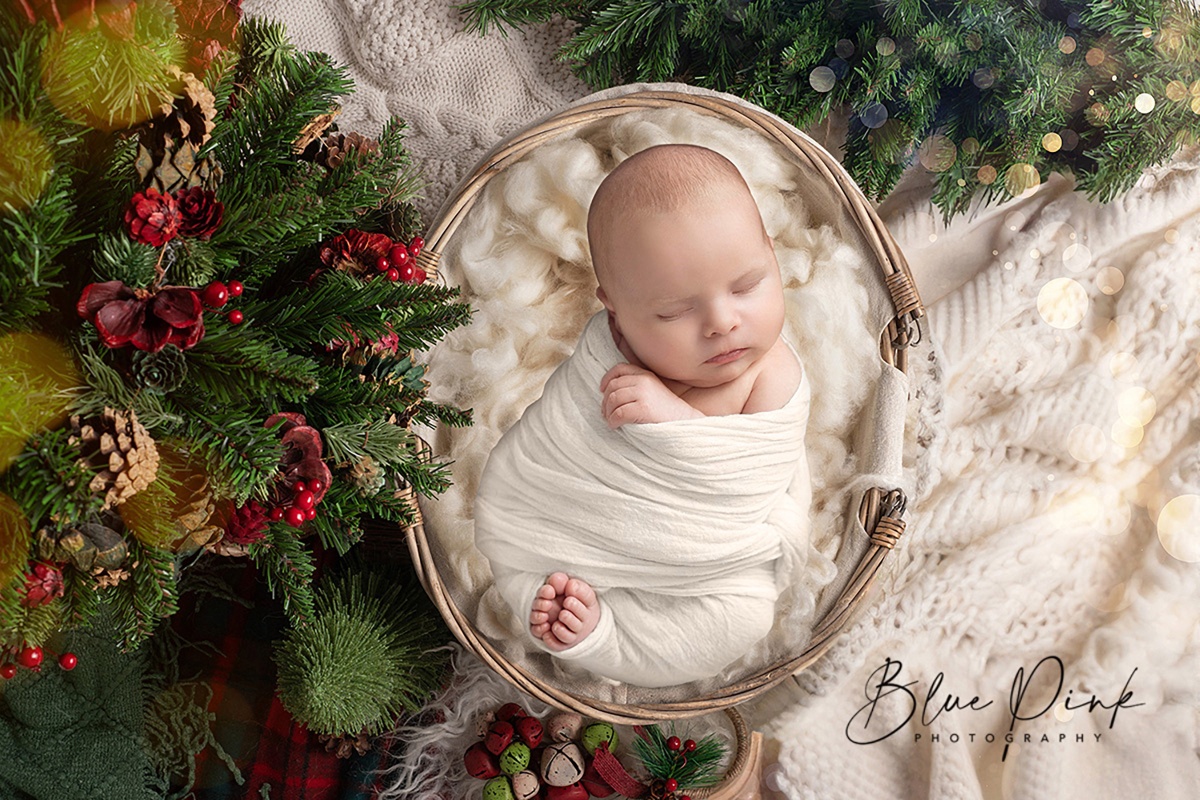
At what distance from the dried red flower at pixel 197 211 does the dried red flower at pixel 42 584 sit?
11.5 inches

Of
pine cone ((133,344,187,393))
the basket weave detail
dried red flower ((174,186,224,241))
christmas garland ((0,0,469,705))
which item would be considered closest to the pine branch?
christmas garland ((0,0,469,705))

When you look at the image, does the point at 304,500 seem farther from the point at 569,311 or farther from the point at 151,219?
the point at 569,311

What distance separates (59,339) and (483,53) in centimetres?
81

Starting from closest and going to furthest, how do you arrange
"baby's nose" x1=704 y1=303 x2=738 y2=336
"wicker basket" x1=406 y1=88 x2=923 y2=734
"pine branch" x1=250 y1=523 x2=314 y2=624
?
"pine branch" x1=250 y1=523 x2=314 y2=624 < "baby's nose" x1=704 y1=303 x2=738 y2=336 < "wicker basket" x1=406 y1=88 x2=923 y2=734

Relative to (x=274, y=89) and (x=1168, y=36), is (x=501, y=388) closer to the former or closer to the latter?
(x=274, y=89)

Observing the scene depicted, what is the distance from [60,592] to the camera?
2.28 feet

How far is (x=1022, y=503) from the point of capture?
4.50 ft

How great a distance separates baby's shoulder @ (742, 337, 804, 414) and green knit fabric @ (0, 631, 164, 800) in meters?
0.95

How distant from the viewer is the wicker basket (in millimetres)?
1095

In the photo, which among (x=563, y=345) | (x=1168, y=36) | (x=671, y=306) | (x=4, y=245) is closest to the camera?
(x=4, y=245)

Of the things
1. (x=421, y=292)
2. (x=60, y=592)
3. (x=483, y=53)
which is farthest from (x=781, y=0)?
(x=60, y=592)

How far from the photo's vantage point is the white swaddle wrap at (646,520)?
988mm

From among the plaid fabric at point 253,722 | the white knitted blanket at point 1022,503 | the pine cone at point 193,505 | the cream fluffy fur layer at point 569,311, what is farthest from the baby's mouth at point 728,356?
the plaid fabric at point 253,722

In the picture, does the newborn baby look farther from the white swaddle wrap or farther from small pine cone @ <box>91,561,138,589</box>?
small pine cone @ <box>91,561,138,589</box>
